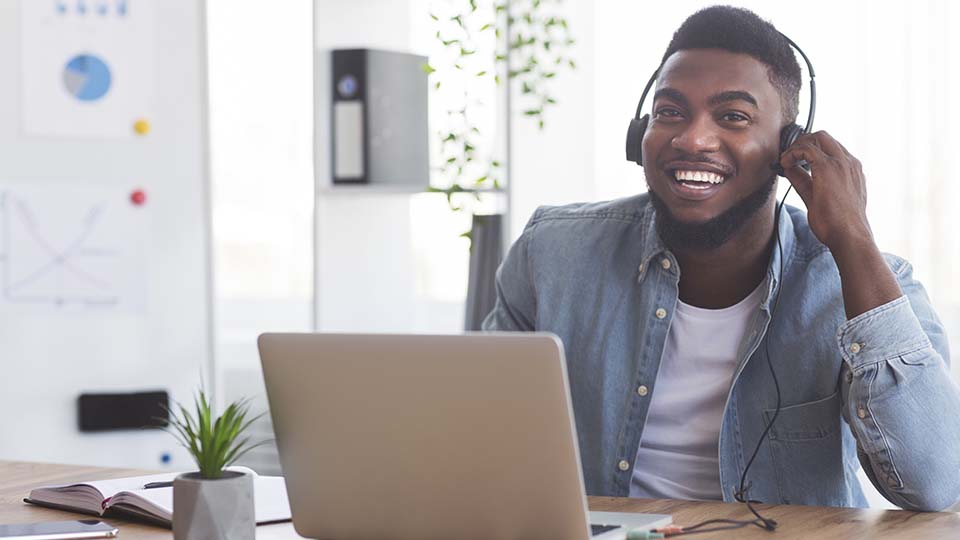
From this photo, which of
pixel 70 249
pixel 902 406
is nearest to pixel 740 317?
pixel 902 406

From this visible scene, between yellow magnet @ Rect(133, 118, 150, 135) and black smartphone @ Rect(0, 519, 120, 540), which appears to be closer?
black smartphone @ Rect(0, 519, 120, 540)

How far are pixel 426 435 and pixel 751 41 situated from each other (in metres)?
0.99

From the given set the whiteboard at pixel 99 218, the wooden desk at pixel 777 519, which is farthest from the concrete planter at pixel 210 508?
the whiteboard at pixel 99 218

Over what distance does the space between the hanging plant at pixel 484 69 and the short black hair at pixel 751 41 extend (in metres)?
0.95

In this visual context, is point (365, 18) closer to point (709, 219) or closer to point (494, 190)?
point (494, 190)

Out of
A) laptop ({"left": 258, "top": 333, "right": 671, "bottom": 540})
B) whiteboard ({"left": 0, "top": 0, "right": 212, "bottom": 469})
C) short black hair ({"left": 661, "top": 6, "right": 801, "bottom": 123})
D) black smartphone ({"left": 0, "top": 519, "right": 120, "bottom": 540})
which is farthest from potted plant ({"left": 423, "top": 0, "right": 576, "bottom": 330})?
laptop ({"left": 258, "top": 333, "right": 671, "bottom": 540})

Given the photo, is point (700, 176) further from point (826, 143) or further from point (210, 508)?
point (210, 508)

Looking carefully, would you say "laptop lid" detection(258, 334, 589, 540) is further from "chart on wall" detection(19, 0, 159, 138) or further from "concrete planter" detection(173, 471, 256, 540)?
"chart on wall" detection(19, 0, 159, 138)

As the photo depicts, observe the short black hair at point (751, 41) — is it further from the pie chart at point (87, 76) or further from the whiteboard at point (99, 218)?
the pie chart at point (87, 76)

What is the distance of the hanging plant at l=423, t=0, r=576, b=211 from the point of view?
2.99 metres

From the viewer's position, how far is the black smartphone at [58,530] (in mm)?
1456

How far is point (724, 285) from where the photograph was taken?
1985 millimetres

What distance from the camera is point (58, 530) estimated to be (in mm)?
1486

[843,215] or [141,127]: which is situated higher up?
[141,127]
